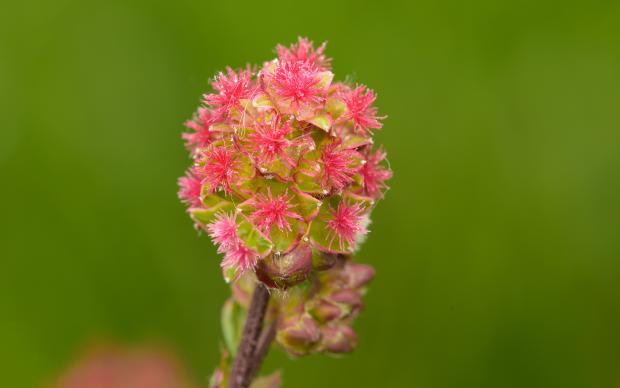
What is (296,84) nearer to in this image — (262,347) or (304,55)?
(304,55)

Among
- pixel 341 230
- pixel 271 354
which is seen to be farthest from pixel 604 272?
pixel 341 230

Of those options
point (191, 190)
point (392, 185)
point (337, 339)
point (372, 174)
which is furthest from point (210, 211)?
point (392, 185)

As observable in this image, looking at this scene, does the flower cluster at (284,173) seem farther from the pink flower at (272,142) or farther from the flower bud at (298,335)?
the flower bud at (298,335)

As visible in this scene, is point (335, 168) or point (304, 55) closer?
point (335, 168)

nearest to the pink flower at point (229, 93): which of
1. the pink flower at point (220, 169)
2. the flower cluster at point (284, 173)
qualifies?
the flower cluster at point (284, 173)

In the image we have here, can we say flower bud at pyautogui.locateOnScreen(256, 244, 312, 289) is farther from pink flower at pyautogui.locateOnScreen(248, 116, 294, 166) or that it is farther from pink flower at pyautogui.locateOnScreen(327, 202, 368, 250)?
pink flower at pyautogui.locateOnScreen(248, 116, 294, 166)
